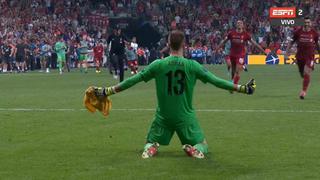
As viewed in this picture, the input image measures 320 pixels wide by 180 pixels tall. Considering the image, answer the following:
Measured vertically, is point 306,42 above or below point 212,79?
below

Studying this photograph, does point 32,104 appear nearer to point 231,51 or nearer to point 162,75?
point 231,51

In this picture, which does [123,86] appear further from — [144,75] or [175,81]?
[175,81]

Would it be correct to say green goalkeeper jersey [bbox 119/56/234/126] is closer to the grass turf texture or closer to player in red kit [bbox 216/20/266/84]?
the grass turf texture

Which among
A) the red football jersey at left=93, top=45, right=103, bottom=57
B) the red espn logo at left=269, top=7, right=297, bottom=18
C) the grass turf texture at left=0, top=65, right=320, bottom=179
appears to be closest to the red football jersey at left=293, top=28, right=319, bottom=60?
the grass turf texture at left=0, top=65, right=320, bottom=179

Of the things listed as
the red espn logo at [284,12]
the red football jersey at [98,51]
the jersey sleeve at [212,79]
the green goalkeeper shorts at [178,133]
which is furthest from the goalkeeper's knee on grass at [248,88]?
the red espn logo at [284,12]

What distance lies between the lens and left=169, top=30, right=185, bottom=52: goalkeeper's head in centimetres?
1082

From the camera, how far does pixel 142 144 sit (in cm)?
1223

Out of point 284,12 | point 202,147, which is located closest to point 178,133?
point 202,147

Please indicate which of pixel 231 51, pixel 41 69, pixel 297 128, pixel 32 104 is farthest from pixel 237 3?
pixel 297 128

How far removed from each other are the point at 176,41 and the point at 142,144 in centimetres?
208

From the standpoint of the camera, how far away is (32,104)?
20203 mm

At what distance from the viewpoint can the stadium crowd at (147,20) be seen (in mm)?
55844

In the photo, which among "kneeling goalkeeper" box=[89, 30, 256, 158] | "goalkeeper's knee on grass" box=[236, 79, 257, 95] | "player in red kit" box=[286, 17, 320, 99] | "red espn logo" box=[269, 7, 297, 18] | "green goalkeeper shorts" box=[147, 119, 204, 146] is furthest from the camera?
"red espn logo" box=[269, 7, 297, 18]

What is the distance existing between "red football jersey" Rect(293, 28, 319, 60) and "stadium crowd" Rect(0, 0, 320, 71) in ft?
102
